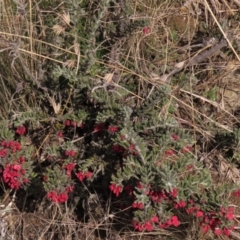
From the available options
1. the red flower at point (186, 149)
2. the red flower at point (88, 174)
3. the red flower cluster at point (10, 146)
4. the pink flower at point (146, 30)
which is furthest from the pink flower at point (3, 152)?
the pink flower at point (146, 30)

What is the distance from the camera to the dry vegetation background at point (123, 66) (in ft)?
7.74

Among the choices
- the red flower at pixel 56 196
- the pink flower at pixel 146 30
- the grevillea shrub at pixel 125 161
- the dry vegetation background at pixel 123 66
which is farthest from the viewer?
the pink flower at pixel 146 30

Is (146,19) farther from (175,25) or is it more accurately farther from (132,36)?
(175,25)

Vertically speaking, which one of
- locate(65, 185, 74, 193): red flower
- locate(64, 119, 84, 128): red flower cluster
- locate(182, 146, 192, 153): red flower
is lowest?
locate(65, 185, 74, 193): red flower

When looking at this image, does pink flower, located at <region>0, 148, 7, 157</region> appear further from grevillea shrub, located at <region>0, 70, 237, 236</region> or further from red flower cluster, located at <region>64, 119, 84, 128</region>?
red flower cluster, located at <region>64, 119, 84, 128</region>

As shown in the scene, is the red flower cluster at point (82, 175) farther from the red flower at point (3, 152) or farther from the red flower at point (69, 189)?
the red flower at point (3, 152)

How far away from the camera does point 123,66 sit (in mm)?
2467

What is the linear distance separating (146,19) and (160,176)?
77 centimetres

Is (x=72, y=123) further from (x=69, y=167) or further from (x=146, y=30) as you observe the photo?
(x=146, y=30)

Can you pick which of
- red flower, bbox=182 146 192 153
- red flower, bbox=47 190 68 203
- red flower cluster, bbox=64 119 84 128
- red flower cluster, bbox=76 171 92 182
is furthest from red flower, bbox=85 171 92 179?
red flower, bbox=182 146 192 153

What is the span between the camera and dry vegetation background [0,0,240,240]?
236 centimetres

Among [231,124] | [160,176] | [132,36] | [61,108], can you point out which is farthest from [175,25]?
[160,176]

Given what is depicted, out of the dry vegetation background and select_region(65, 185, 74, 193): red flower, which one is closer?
select_region(65, 185, 74, 193): red flower

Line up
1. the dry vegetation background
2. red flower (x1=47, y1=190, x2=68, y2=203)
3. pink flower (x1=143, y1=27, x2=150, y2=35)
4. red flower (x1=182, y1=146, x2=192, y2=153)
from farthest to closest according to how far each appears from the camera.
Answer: pink flower (x1=143, y1=27, x2=150, y2=35) < the dry vegetation background < red flower (x1=182, y1=146, x2=192, y2=153) < red flower (x1=47, y1=190, x2=68, y2=203)
